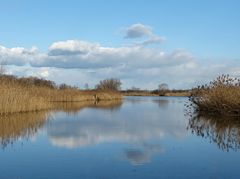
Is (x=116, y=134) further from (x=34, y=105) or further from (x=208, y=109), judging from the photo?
(x=208, y=109)

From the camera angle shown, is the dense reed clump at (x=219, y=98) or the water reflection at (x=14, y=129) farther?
the dense reed clump at (x=219, y=98)

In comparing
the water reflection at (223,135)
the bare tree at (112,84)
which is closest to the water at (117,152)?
the water reflection at (223,135)

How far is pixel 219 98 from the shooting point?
17.8 meters

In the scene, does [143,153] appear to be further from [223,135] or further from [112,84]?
[112,84]

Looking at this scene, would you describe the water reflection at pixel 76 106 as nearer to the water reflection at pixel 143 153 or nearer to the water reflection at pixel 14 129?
the water reflection at pixel 14 129

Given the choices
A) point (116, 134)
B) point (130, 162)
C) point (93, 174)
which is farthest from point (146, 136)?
point (93, 174)

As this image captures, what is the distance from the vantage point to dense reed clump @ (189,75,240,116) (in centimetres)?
1639

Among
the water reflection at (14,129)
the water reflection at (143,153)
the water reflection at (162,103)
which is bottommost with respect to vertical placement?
the water reflection at (143,153)

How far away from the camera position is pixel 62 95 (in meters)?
30.4

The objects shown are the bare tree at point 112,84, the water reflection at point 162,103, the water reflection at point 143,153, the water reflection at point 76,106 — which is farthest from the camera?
the bare tree at point 112,84

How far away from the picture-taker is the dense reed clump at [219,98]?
1639 cm

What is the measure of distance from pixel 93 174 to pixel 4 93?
10.7m

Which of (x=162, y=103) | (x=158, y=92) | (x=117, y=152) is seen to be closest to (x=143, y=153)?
(x=117, y=152)

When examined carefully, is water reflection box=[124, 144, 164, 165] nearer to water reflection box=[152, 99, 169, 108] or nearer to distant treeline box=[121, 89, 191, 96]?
water reflection box=[152, 99, 169, 108]
